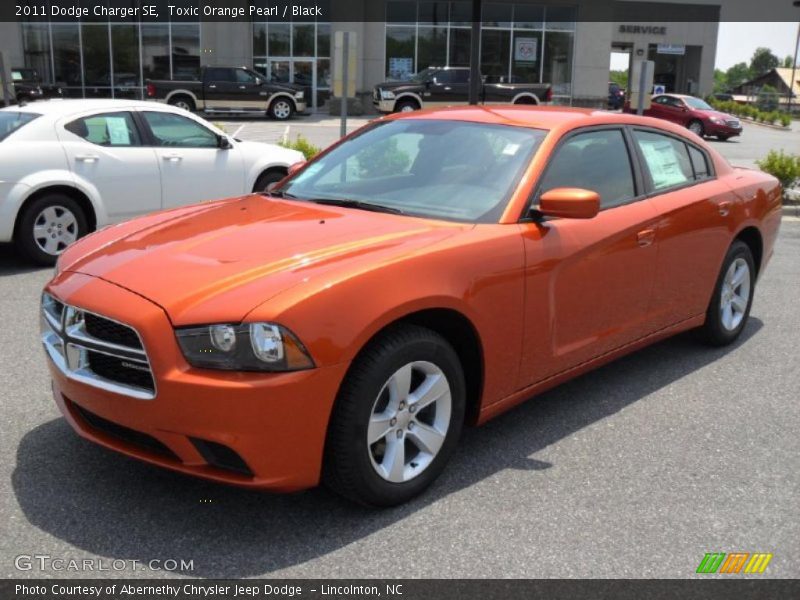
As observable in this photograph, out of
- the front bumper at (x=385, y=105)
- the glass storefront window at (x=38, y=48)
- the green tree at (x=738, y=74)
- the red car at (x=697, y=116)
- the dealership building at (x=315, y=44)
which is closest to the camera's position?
the red car at (x=697, y=116)

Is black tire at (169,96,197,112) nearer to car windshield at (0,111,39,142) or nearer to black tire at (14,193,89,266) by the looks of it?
car windshield at (0,111,39,142)

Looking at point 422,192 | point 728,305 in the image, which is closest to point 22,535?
point 422,192

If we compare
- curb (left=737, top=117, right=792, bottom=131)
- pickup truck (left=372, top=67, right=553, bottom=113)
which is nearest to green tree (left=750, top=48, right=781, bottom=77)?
curb (left=737, top=117, right=792, bottom=131)

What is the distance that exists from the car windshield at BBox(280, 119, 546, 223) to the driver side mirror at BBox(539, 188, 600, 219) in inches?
9.2

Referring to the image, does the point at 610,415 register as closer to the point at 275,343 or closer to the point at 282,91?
the point at 275,343

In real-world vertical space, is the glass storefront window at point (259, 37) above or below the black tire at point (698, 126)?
above

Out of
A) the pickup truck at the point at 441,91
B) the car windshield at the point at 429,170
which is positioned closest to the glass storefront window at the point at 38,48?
the pickup truck at the point at 441,91

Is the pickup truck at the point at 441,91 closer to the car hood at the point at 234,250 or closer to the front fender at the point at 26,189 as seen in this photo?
the front fender at the point at 26,189

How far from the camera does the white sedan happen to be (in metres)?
7.79

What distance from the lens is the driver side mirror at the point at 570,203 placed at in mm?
3734

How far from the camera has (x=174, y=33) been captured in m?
35.6

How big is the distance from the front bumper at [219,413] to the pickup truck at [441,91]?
1131 inches

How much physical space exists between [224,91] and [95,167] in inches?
962

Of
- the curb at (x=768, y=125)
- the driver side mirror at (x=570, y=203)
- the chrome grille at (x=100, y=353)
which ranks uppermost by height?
the driver side mirror at (x=570, y=203)
